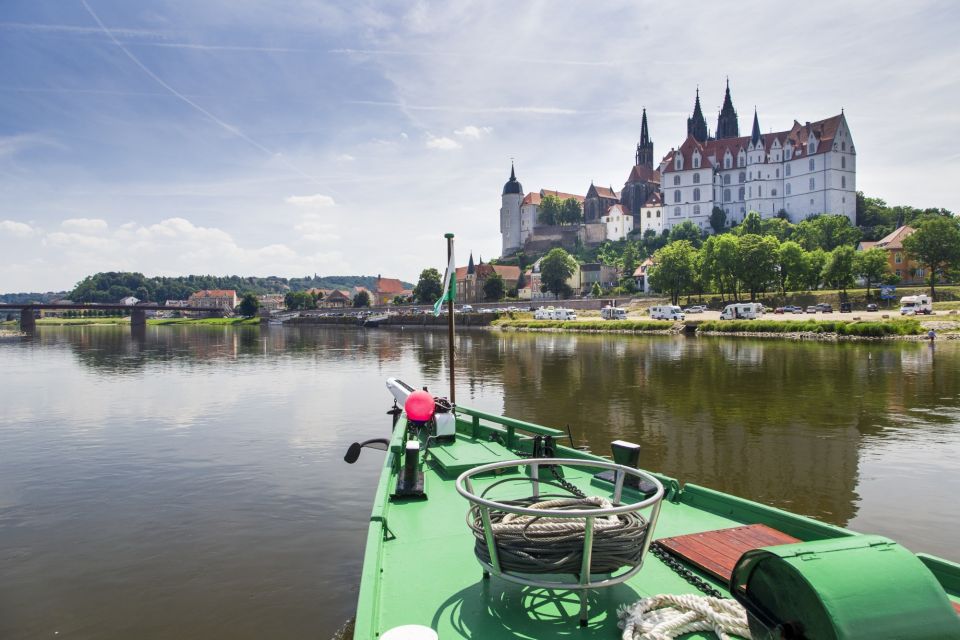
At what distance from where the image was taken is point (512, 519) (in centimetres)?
505

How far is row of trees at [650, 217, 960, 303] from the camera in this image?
7688 cm

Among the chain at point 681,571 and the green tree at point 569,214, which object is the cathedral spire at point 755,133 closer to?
the green tree at point 569,214

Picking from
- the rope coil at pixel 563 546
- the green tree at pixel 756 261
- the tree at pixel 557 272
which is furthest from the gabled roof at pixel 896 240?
the rope coil at pixel 563 546

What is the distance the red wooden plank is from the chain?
0.06 meters

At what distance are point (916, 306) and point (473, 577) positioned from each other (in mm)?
73410

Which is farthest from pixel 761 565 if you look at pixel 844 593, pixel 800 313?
pixel 800 313

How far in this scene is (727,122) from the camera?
15212 centimetres

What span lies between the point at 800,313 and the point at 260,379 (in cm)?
6433

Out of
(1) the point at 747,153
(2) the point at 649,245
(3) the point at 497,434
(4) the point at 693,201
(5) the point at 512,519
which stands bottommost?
(3) the point at 497,434

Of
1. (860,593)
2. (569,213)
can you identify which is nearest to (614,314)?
(860,593)

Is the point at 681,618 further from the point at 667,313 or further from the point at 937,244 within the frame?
the point at 937,244

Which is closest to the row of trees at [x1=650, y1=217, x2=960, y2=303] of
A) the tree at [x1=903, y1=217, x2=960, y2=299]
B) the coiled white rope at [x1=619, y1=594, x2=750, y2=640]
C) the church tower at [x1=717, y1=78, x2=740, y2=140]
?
the tree at [x1=903, y1=217, x2=960, y2=299]

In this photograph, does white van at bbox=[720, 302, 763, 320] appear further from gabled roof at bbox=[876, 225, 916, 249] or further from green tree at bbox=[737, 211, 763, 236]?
green tree at bbox=[737, 211, 763, 236]

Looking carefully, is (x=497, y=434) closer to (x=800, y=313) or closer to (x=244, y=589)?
(x=244, y=589)
